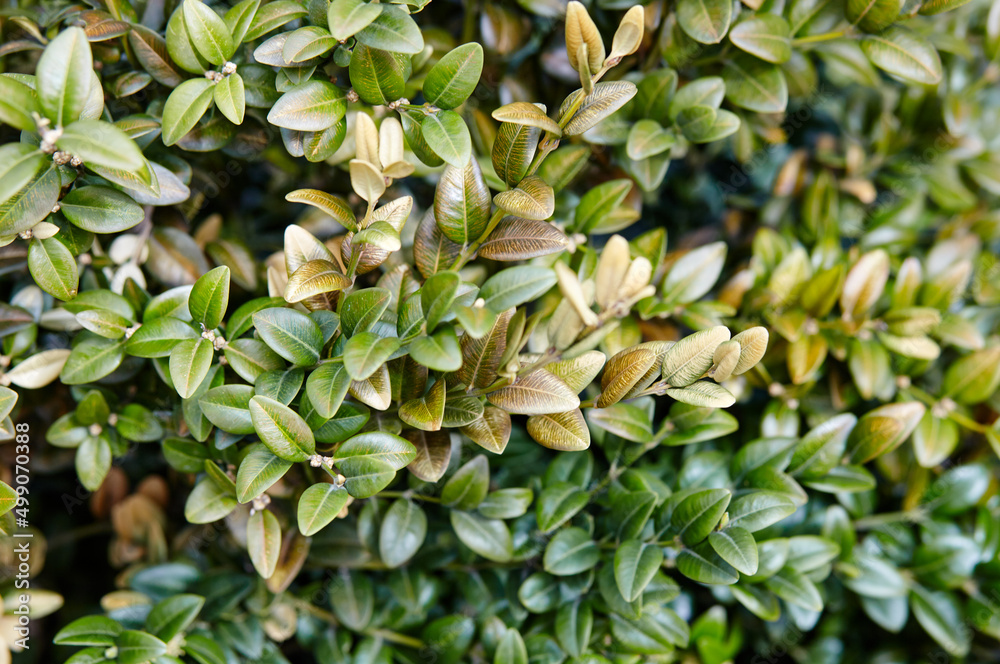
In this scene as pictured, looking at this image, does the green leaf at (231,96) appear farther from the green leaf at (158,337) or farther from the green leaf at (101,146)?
the green leaf at (158,337)

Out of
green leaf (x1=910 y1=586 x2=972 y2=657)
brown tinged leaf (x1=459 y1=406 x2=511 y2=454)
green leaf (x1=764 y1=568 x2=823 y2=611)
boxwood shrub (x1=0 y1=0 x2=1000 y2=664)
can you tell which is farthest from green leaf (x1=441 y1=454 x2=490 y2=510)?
green leaf (x1=910 y1=586 x2=972 y2=657)

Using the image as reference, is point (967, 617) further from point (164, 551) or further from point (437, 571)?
point (164, 551)

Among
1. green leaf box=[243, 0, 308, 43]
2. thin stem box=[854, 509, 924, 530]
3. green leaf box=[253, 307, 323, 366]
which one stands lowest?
thin stem box=[854, 509, 924, 530]

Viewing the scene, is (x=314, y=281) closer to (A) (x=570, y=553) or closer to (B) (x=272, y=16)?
(B) (x=272, y=16)

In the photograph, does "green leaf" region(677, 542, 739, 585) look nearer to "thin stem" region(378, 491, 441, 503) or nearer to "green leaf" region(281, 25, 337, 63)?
"thin stem" region(378, 491, 441, 503)

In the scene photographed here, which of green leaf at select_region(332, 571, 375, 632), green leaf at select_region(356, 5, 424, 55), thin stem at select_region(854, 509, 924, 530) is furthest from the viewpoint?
thin stem at select_region(854, 509, 924, 530)

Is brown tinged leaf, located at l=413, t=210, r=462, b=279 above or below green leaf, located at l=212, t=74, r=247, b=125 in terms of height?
below

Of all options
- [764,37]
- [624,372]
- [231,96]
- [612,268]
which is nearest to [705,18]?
[764,37]
